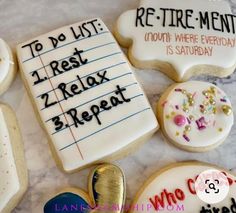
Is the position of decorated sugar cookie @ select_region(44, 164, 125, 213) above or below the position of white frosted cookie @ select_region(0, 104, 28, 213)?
below

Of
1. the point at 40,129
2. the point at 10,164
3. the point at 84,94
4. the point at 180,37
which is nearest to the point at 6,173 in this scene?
the point at 10,164

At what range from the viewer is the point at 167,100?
999 mm

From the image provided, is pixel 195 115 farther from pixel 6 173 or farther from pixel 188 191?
pixel 6 173

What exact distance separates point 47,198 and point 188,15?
589 millimetres

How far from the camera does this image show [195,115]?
38.7 inches

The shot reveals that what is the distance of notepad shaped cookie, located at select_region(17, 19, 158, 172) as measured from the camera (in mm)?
936

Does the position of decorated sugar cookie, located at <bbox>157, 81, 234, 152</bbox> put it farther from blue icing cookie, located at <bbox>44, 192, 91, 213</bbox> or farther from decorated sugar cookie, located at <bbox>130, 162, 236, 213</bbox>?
blue icing cookie, located at <bbox>44, 192, 91, 213</bbox>

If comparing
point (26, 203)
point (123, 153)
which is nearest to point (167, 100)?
point (123, 153)

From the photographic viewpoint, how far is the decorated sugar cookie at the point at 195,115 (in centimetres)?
96

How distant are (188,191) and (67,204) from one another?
0.87 ft

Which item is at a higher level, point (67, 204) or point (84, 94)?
point (84, 94)

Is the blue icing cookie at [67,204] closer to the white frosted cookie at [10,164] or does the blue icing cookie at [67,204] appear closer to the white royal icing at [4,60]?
the white frosted cookie at [10,164]

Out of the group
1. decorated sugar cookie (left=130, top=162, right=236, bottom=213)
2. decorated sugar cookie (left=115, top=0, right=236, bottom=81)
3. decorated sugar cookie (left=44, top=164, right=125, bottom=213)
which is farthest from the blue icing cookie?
decorated sugar cookie (left=115, top=0, right=236, bottom=81)

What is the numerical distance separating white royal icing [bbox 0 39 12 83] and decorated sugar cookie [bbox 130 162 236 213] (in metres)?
0.43
